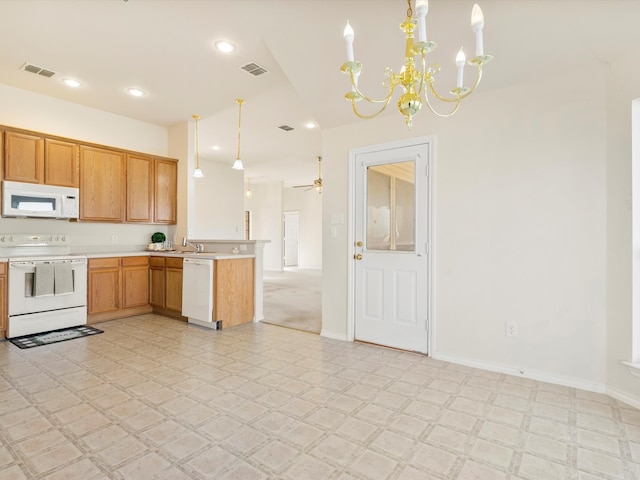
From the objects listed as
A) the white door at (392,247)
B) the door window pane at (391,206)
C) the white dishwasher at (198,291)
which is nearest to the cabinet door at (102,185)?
the white dishwasher at (198,291)

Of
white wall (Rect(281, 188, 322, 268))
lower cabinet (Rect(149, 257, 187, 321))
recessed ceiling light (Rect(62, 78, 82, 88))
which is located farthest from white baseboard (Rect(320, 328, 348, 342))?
white wall (Rect(281, 188, 322, 268))

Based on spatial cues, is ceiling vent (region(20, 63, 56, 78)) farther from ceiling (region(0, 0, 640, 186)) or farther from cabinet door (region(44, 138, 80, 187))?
cabinet door (region(44, 138, 80, 187))

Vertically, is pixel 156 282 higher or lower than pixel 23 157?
lower

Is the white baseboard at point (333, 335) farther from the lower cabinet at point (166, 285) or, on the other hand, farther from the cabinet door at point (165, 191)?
the cabinet door at point (165, 191)

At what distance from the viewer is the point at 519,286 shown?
277 cm

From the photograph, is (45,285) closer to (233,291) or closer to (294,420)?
(233,291)

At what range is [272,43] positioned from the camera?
305cm

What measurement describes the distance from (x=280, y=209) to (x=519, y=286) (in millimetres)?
8893

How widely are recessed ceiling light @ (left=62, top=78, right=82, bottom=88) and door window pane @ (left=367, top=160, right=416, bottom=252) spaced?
11.6 feet

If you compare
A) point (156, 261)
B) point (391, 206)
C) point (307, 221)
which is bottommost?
point (156, 261)

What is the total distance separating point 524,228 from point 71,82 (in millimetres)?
4999

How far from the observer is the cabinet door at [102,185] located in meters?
4.44

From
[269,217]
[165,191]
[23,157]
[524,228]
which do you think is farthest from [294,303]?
[269,217]

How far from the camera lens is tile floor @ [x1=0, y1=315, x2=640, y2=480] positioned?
1660 mm
